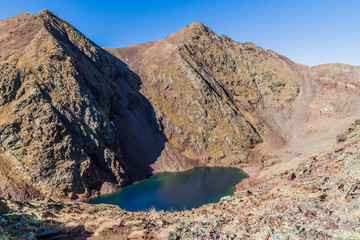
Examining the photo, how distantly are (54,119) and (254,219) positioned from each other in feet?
169

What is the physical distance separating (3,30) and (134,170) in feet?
223

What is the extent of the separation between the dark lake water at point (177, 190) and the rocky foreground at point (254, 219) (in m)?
21.9

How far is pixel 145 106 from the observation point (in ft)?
284

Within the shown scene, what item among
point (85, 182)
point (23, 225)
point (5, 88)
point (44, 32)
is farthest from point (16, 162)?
point (44, 32)

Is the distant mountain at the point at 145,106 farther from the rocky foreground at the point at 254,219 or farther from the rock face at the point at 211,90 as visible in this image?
the rocky foreground at the point at 254,219

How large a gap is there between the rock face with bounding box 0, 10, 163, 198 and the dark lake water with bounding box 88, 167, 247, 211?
5742mm

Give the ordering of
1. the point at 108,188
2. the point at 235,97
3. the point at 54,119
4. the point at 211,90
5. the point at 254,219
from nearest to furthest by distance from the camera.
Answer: the point at 254,219, the point at 54,119, the point at 108,188, the point at 211,90, the point at 235,97

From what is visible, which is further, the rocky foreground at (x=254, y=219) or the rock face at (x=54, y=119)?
the rock face at (x=54, y=119)

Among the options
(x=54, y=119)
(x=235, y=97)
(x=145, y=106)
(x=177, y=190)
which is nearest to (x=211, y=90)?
(x=235, y=97)

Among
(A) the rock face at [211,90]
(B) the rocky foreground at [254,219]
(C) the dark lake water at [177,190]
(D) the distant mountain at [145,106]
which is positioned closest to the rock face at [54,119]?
(D) the distant mountain at [145,106]

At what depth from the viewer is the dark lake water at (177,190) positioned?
42188 millimetres

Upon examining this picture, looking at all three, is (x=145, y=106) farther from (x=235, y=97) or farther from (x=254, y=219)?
(x=254, y=219)

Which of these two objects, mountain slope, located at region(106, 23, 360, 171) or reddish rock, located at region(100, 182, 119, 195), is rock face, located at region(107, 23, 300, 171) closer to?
mountain slope, located at region(106, 23, 360, 171)

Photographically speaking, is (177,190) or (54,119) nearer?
(54,119)
